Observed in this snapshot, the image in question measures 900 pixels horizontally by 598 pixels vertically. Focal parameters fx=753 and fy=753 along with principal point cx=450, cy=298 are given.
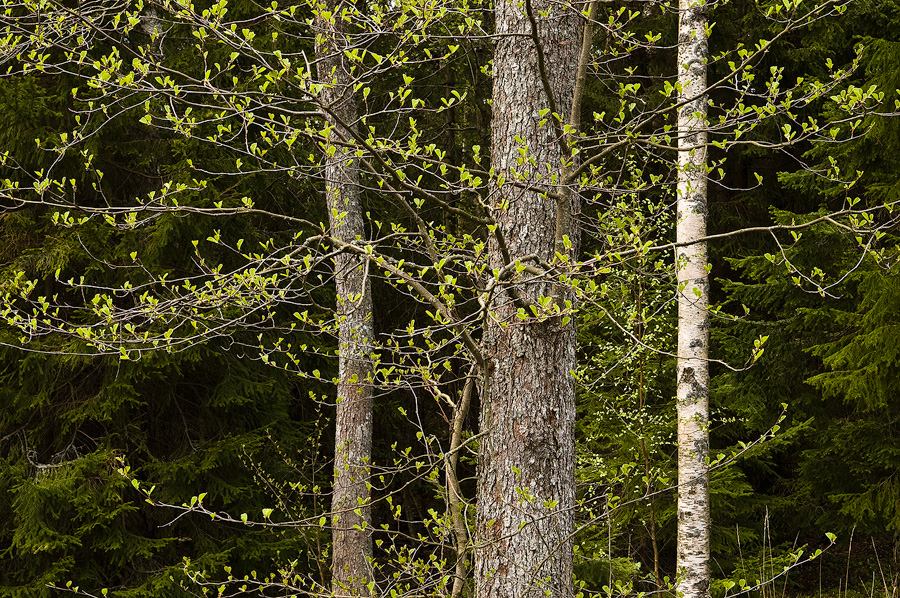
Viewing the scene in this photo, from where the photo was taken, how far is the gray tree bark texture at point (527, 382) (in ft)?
9.66

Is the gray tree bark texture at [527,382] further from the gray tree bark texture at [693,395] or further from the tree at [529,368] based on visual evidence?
the gray tree bark texture at [693,395]

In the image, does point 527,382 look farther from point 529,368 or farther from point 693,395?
point 693,395

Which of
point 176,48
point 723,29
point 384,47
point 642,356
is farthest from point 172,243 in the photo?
point 723,29

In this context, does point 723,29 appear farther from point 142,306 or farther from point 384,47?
point 142,306

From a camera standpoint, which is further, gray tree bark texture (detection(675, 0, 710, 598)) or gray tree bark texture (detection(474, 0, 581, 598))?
gray tree bark texture (detection(675, 0, 710, 598))

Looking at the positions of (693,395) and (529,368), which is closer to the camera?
(529,368)

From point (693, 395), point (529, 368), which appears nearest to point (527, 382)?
point (529, 368)

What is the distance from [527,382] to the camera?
2.99m

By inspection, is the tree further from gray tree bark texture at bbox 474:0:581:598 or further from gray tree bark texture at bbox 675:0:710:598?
gray tree bark texture at bbox 675:0:710:598

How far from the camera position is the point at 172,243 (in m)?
7.04

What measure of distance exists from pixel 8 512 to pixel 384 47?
6.21 m

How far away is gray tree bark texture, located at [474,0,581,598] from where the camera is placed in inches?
116

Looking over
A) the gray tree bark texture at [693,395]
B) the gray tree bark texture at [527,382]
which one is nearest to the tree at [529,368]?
the gray tree bark texture at [527,382]

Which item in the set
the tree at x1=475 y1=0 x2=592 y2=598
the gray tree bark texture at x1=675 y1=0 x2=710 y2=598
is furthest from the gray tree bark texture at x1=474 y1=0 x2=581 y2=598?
the gray tree bark texture at x1=675 y1=0 x2=710 y2=598
